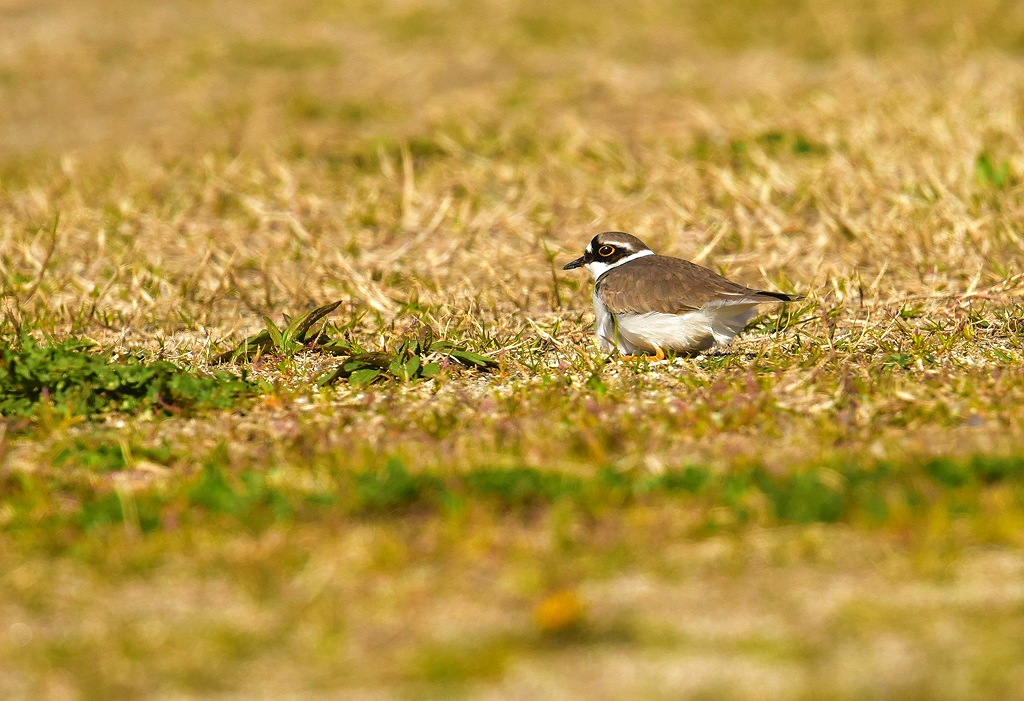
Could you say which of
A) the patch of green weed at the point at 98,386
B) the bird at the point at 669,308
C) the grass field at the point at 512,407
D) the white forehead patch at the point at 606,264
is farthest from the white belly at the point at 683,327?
the patch of green weed at the point at 98,386

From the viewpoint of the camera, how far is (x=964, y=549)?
5.07 meters

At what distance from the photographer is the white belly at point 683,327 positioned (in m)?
8.02

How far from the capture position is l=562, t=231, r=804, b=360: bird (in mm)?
7984

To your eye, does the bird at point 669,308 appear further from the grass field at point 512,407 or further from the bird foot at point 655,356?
the grass field at point 512,407

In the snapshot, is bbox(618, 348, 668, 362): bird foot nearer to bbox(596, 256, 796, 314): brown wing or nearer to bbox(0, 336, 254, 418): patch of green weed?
bbox(596, 256, 796, 314): brown wing

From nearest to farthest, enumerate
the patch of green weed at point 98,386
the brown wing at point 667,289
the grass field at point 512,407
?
the grass field at point 512,407 → the patch of green weed at point 98,386 → the brown wing at point 667,289

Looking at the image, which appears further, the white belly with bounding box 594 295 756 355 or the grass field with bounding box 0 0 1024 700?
the white belly with bounding box 594 295 756 355

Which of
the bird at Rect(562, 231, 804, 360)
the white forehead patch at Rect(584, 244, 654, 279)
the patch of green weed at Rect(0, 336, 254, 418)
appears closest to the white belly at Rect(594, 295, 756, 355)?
the bird at Rect(562, 231, 804, 360)

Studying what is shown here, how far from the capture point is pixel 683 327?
319 inches

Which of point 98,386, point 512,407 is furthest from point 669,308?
point 98,386

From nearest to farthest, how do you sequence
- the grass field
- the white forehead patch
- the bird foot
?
the grass field < the bird foot < the white forehead patch

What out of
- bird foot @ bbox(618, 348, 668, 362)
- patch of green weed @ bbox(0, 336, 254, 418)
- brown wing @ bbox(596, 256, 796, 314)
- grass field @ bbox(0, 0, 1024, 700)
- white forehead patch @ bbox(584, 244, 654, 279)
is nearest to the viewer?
grass field @ bbox(0, 0, 1024, 700)

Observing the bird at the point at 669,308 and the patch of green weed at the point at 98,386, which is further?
the bird at the point at 669,308

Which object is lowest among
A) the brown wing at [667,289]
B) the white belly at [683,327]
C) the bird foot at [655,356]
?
the bird foot at [655,356]
